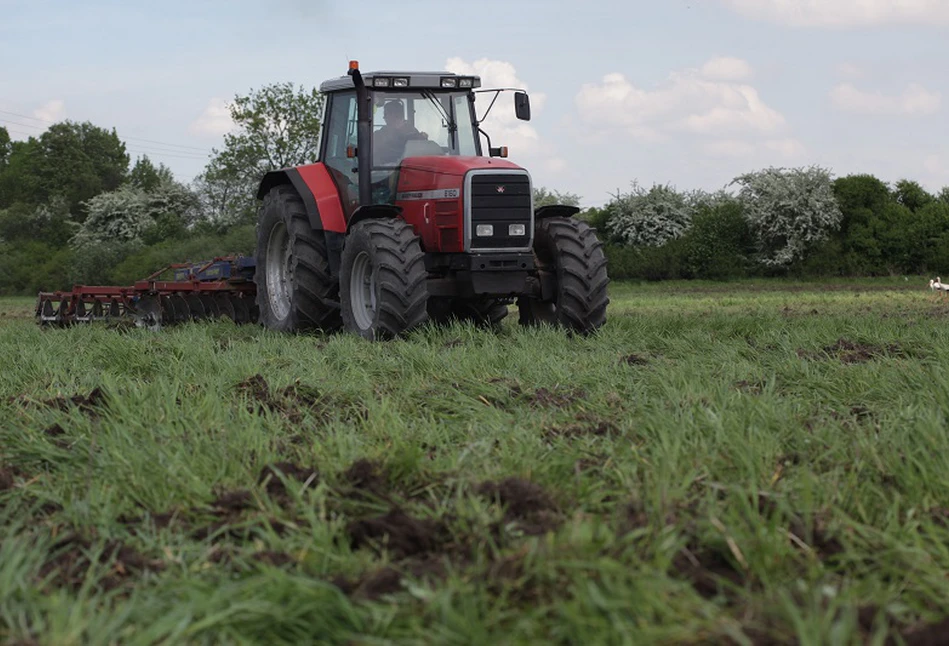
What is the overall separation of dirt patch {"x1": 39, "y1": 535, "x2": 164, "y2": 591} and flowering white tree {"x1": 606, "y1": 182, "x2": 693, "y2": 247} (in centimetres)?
3603

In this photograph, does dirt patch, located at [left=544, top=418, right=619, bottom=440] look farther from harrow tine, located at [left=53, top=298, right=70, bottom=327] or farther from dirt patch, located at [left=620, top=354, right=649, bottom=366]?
harrow tine, located at [left=53, top=298, right=70, bottom=327]

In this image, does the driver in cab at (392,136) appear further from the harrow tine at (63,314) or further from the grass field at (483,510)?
the harrow tine at (63,314)

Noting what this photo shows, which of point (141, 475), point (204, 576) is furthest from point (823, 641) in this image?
point (141, 475)

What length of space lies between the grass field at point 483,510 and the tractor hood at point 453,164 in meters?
4.01

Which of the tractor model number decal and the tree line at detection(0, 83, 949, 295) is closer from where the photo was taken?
the tractor model number decal

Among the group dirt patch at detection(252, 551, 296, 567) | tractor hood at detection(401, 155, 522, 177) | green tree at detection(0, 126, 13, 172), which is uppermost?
green tree at detection(0, 126, 13, 172)

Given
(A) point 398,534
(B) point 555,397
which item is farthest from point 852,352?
(A) point 398,534

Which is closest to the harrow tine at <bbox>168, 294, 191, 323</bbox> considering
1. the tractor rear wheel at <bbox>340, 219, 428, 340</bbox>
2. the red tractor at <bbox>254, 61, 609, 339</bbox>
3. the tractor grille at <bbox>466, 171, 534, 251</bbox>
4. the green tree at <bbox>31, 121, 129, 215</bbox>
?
the red tractor at <bbox>254, 61, 609, 339</bbox>

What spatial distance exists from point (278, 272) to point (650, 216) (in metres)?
28.7

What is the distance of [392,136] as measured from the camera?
10578 mm

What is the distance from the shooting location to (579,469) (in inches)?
146

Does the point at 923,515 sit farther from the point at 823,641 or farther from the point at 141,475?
the point at 141,475

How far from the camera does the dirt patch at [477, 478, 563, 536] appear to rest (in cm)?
306

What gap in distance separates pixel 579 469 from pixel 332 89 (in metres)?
7.86
